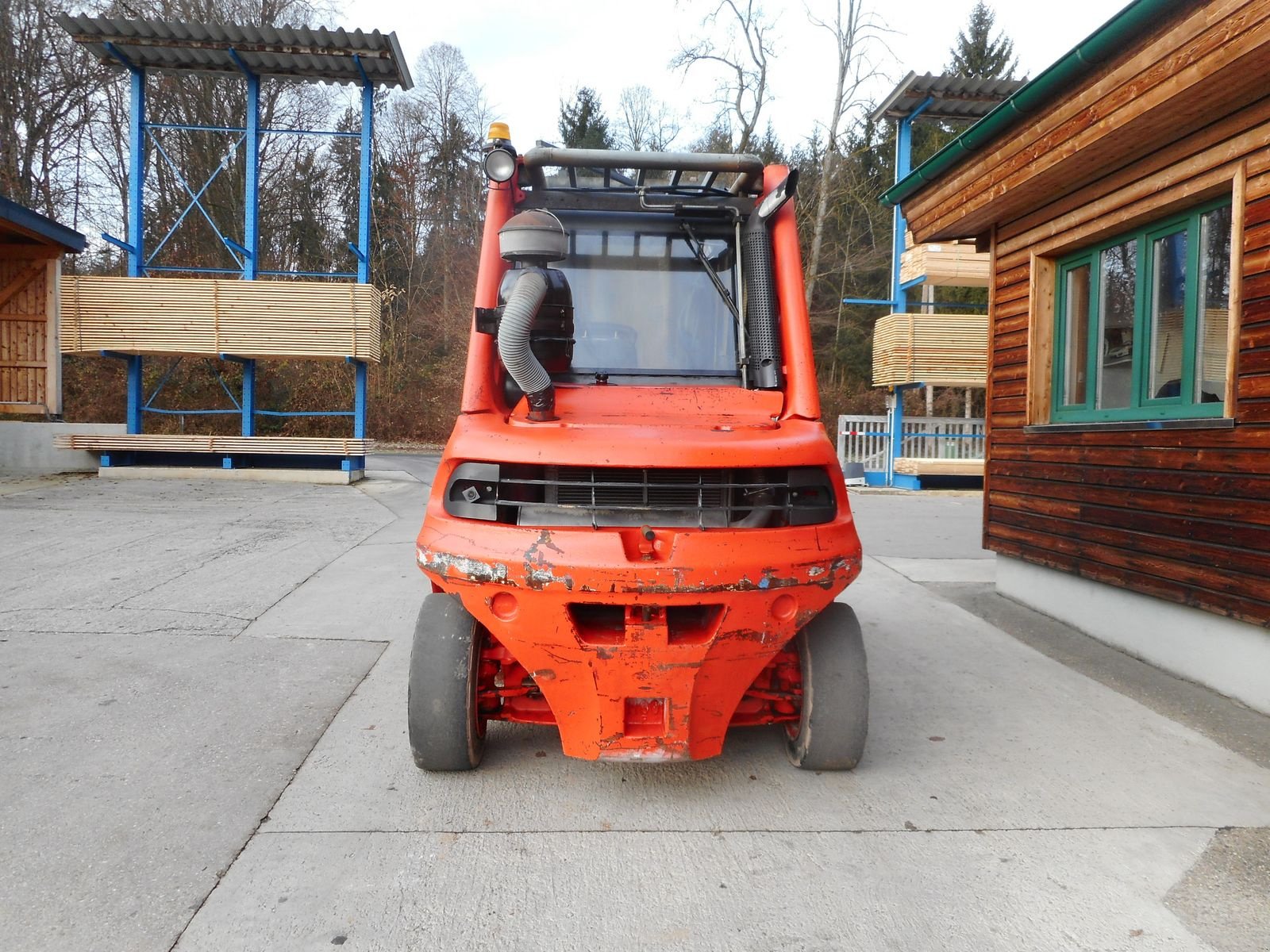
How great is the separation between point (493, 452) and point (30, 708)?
9.77 feet

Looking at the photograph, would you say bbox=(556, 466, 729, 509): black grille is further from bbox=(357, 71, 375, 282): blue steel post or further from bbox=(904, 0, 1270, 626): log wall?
bbox=(357, 71, 375, 282): blue steel post

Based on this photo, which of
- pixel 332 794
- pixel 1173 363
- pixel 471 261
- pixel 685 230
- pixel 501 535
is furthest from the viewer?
pixel 471 261

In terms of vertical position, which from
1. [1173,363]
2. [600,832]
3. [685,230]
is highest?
[685,230]

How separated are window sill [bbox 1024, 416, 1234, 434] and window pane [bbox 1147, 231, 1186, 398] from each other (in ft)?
0.81

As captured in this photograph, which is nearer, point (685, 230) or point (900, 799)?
point (900, 799)

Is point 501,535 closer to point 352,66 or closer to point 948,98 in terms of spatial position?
point 352,66

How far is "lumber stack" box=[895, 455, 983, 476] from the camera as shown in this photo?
1739 centimetres

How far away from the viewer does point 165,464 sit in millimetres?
15125

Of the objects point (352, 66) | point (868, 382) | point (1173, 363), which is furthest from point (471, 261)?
point (1173, 363)

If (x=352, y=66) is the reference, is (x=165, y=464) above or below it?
below

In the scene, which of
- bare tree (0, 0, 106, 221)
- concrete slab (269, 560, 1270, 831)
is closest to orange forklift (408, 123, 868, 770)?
concrete slab (269, 560, 1270, 831)

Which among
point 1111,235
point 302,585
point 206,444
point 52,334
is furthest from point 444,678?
point 52,334

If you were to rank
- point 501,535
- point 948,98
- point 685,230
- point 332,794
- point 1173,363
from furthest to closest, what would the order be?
point 948,98
point 1173,363
point 685,230
point 332,794
point 501,535

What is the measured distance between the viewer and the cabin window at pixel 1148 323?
4.85 metres
